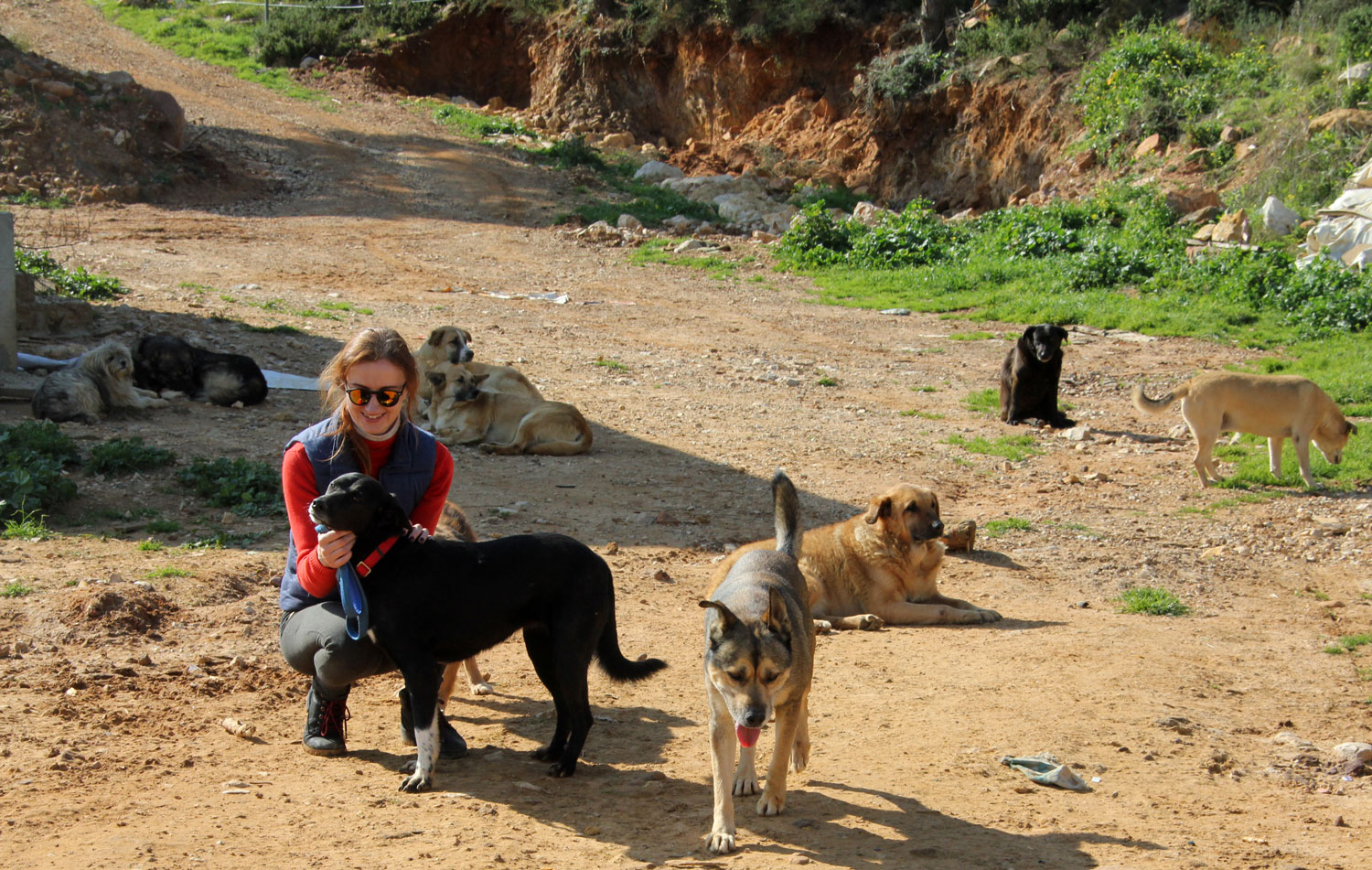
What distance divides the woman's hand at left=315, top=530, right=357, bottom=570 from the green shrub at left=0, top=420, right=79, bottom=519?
4.32 metres

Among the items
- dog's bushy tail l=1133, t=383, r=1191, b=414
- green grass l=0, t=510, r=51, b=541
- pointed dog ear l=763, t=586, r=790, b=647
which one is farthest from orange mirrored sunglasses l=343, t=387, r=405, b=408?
dog's bushy tail l=1133, t=383, r=1191, b=414

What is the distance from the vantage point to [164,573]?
656cm

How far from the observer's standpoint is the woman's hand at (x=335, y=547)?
13.6 feet

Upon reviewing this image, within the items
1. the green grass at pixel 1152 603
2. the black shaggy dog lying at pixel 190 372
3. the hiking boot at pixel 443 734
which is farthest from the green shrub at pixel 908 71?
the hiking boot at pixel 443 734

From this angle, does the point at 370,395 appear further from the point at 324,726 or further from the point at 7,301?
the point at 7,301

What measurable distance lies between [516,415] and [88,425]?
3.65 m

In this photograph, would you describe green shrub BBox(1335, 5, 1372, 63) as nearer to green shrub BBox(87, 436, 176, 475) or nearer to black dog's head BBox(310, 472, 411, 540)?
green shrub BBox(87, 436, 176, 475)

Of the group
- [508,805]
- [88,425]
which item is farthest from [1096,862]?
[88,425]

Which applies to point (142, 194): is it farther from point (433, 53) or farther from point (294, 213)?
point (433, 53)

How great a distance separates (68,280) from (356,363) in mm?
12021

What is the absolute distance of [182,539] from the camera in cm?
744

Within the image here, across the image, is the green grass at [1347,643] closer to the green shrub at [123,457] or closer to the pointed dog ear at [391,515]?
the pointed dog ear at [391,515]

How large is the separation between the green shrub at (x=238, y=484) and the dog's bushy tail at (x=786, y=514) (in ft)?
13.7

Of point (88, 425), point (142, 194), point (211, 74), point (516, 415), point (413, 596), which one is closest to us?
point (413, 596)
